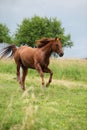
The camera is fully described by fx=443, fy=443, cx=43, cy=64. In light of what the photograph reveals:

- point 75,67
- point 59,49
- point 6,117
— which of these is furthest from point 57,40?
point 75,67

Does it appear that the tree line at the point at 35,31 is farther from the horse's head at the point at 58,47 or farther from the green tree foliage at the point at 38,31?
the horse's head at the point at 58,47

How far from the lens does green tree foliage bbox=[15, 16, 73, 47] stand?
7162 cm

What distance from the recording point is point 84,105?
36.6ft

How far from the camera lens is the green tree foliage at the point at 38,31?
71625 millimetres

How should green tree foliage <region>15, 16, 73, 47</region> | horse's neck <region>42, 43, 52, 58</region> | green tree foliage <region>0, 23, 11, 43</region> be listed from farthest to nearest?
green tree foliage <region>0, 23, 11, 43</region>
green tree foliage <region>15, 16, 73, 47</region>
horse's neck <region>42, 43, 52, 58</region>

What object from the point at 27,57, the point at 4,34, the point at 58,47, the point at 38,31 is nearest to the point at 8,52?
the point at 27,57

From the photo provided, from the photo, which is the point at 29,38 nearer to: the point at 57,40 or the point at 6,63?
the point at 6,63

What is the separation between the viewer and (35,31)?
71688 millimetres

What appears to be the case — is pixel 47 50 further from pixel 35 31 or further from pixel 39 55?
pixel 35 31

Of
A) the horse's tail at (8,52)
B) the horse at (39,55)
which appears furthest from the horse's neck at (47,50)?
the horse's tail at (8,52)

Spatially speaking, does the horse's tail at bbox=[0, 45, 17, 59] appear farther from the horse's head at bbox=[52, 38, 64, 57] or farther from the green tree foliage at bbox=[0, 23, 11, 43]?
the green tree foliage at bbox=[0, 23, 11, 43]

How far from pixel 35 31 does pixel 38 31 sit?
490 millimetres

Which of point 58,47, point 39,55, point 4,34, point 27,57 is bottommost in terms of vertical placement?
point 4,34

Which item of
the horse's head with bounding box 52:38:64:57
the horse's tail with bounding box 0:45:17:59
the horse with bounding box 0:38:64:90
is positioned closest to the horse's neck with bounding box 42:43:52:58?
the horse with bounding box 0:38:64:90
